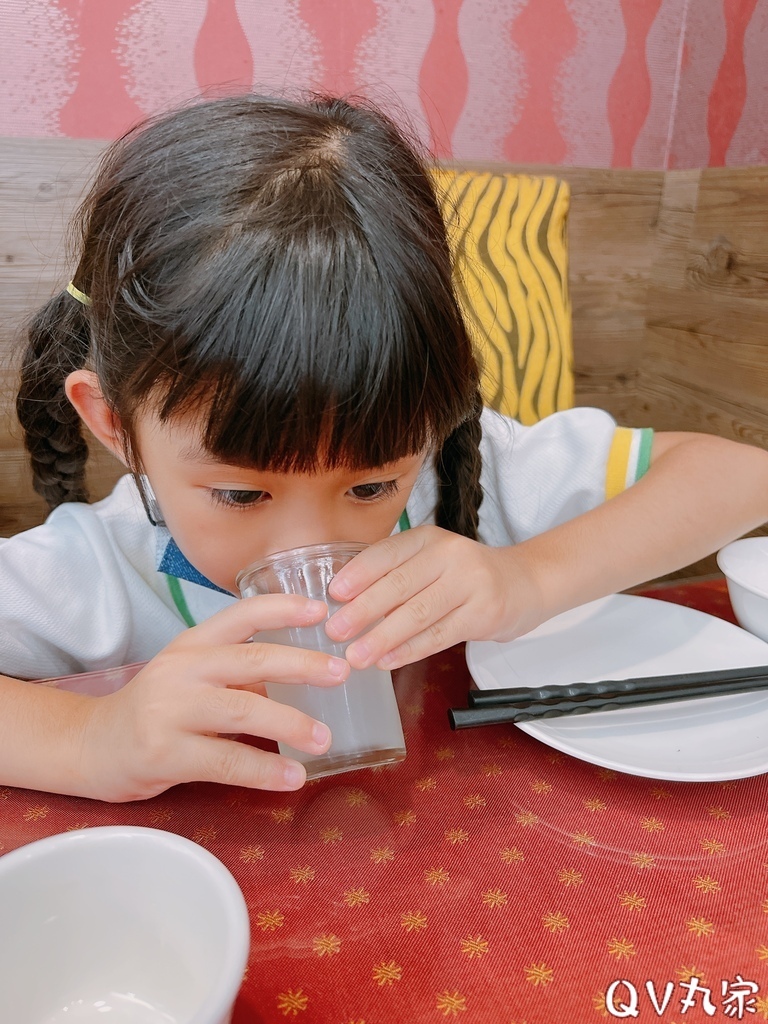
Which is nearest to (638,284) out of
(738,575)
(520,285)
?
(520,285)

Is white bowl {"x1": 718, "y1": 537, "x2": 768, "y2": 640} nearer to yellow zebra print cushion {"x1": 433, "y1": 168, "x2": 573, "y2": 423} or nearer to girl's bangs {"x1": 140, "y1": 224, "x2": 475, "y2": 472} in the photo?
girl's bangs {"x1": 140, "y1": 224, "x2": 475, "y2": 472}

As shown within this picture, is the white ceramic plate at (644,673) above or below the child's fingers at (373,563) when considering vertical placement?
below

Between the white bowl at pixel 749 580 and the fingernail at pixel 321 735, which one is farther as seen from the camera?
the white bowl at pixel 749 580

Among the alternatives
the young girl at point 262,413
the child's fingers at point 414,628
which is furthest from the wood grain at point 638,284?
the child's fingers at point 414,628

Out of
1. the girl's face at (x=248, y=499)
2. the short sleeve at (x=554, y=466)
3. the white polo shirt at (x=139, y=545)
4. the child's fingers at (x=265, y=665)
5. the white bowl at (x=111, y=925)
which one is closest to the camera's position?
the white bowl at (x=111, y=925)

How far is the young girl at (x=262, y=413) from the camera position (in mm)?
542

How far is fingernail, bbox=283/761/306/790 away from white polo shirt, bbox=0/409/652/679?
0.45m

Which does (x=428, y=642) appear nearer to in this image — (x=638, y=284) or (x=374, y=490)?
(x=374, y=490)

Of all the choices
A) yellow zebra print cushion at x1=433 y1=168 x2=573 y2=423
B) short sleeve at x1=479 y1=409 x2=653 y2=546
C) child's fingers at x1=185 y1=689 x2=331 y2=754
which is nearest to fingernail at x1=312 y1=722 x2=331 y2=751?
child's fingers at x1=185 y1=689 x2=331 y2=754

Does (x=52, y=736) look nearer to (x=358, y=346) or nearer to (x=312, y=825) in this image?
(x=312, y=825)

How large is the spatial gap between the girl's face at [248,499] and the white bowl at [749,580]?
342mm

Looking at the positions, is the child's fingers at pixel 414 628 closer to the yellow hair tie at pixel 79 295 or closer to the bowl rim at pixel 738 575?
the bowl rim at pixel 738 575

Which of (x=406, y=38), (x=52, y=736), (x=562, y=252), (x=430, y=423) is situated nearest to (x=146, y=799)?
(x=52, y=736)

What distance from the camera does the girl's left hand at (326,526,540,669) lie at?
54cm
